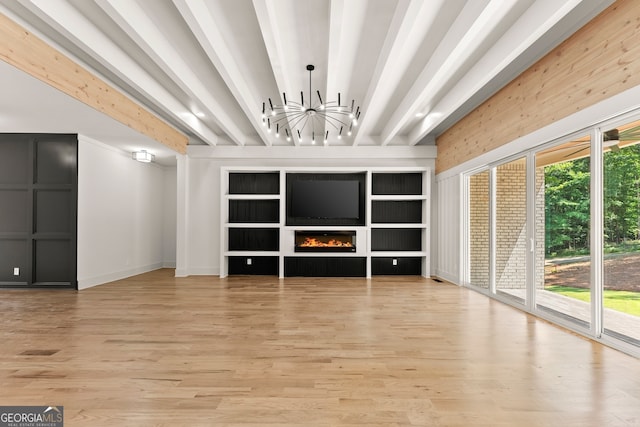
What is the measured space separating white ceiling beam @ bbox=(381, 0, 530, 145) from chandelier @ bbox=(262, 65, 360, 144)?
976 mm

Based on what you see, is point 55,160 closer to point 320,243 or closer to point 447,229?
point 320,243

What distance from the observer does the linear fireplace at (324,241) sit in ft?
23.8

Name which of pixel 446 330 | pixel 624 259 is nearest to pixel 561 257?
pixel 624 259

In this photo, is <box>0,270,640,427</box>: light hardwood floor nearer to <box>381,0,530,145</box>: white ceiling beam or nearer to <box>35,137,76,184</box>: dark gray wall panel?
<box>35,137,76,184</box>: dark gray wall panel

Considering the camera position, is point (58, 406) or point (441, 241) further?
point (441, 241)

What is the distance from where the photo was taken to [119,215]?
689cm

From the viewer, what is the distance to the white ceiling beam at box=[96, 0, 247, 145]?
9.11 ft

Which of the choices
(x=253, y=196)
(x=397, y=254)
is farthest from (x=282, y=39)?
(x=397, y=254)

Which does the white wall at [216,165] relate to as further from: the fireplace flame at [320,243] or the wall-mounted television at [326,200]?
the fireplace flame at [320,243]

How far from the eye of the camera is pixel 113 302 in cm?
479

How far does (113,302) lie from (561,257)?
18.8 feet

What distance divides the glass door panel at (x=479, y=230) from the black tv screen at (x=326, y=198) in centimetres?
228

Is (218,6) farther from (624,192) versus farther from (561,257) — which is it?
(561,257)

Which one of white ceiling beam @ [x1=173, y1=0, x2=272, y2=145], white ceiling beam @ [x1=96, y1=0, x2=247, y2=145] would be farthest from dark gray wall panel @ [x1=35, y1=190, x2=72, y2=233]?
white ceiling beam @ [x1=173, y1=0, x2=272, y2=145]
